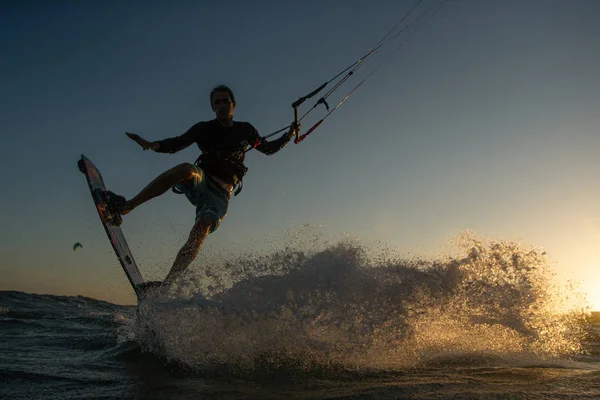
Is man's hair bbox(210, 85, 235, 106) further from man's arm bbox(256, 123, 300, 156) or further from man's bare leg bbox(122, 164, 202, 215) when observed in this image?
man's bare leg bbox(122, 164, 202, 215)

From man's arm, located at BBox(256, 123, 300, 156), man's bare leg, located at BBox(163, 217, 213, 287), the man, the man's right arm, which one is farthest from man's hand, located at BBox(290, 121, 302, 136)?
man's bare leg, located at BBox(163, 217, 213, 287)

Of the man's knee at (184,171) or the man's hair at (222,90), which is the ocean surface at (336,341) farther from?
the man's hair at (222,90)

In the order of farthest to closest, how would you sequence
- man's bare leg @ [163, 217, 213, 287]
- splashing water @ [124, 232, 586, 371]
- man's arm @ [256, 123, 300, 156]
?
man's arm @ [256, 123, 300, 156] < man's bare leg @ [163, 217, 213, 287] < splashing water @ [124, 232, 586, 371]

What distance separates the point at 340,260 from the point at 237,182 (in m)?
1.83

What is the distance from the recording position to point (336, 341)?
131 inches

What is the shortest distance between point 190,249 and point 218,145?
130 cm

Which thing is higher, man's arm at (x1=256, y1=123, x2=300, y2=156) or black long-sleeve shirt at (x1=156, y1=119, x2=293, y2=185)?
man's arm at (x1=256, y1=123, x2=300, y2=156)

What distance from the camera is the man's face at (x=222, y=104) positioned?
15.6 feet

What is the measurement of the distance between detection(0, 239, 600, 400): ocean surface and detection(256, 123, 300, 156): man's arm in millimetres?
1750

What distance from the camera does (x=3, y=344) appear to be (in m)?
4.16

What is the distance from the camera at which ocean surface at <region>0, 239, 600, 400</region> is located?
250 cm

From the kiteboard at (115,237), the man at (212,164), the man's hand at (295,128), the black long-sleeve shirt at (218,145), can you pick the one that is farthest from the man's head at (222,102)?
the kiteboard at (115,237)

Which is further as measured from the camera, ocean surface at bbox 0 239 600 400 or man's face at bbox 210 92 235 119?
man's face at bbox 210 92 235 119

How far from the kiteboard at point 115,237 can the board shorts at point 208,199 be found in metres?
0.90
